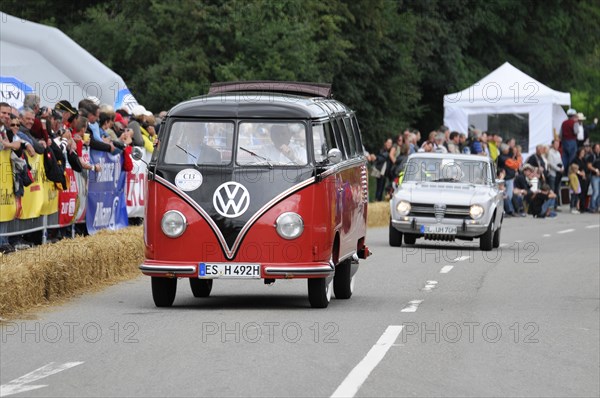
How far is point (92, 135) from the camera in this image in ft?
75.5

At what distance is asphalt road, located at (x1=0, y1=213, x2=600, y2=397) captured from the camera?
10.8 metres

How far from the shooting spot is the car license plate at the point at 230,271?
52.2ft

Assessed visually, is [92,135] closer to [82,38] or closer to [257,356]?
Answer: [257,356]

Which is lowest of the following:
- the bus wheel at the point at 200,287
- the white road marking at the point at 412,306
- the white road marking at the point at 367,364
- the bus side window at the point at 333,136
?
the white road marking at the point at 367,364

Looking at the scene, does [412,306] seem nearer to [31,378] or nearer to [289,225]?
[289,225]

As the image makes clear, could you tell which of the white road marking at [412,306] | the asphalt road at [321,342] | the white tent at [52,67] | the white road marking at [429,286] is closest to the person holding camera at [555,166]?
the white tent at [52,67]

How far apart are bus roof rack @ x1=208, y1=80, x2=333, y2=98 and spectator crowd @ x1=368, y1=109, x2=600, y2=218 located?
16877 millimetres

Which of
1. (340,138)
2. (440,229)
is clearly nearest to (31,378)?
(340,138)

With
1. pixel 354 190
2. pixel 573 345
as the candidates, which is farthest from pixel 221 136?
pixel 573 345

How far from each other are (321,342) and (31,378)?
3202mm

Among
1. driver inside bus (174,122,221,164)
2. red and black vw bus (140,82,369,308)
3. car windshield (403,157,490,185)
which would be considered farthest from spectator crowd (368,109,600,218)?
driver inside bus (174,122,221,164)

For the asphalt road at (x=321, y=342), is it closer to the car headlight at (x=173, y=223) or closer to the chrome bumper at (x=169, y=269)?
the chrome bumper at (x=169, y=269)

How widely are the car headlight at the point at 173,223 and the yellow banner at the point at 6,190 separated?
3.29m

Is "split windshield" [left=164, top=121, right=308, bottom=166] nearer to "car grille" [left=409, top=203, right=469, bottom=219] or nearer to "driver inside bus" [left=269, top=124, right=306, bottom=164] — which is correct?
"driver inside bus" [left=269, top=124, right=306, bottom=164]
